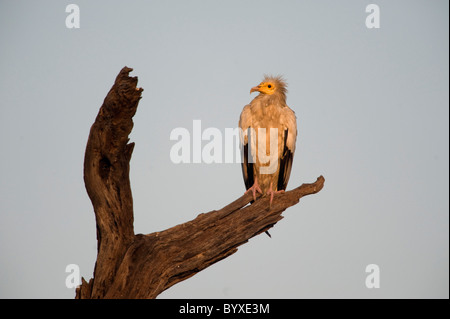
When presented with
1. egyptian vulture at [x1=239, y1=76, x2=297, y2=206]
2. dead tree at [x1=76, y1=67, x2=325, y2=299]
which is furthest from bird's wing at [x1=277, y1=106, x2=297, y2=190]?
dead tree at [x1=76, y1=67, x2=325, y2=299]

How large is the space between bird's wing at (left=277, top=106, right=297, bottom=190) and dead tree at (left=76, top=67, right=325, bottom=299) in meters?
2.45

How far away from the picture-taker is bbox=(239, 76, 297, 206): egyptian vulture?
26.6 feet

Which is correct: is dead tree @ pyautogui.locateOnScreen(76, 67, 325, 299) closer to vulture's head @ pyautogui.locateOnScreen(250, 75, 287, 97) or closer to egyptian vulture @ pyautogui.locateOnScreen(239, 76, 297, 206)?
egyptian vulture @ pyautogui.locateOnScreen(239, 76, 297, 206)

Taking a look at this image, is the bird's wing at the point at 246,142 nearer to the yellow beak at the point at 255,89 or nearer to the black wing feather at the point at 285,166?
the yellow beak at the point at 255,89

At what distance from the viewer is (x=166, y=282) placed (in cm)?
597

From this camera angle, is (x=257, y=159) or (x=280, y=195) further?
(x=257, y=159)

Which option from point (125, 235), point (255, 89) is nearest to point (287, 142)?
point (255, 89)

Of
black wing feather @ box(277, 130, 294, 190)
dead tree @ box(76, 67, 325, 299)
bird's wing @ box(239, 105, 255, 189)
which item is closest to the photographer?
dead tree @ box(76, 67, 325, 299)

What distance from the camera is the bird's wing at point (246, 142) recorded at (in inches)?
324

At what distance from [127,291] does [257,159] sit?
137 inches

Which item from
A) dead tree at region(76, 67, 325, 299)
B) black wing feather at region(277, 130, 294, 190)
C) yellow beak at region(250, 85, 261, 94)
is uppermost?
yellow beak at region(250, 85, 261, 94)

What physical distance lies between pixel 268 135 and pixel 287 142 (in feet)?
1.18
